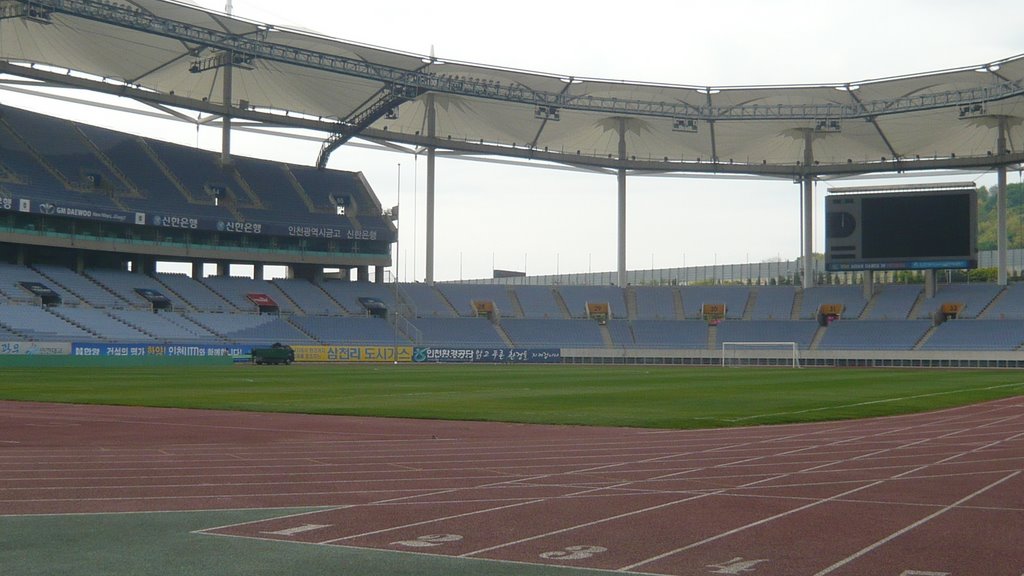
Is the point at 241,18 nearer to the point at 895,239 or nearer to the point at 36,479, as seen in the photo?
the point at 895,239

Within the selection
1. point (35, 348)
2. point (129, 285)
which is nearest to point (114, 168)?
point (129, 285)

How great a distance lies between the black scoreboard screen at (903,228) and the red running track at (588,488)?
60.3m

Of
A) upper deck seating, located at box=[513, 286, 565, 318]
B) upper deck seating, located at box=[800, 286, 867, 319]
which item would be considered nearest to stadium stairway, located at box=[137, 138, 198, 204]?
upper deck seating, located at box=[513, 286, 565, 318]

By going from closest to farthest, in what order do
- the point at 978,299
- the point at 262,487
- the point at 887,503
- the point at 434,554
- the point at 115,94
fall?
the point at 434,554, the point at 887,503, the point at 262,487, the point at 115,94, the point at 978,299

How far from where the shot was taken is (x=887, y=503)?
38.7 feet

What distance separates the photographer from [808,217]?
89.3m

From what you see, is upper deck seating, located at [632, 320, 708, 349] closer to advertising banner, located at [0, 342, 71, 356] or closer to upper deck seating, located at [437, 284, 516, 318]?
upper deck seating, located at [437, 284, 516, 318]

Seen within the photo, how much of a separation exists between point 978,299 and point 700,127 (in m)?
25.8

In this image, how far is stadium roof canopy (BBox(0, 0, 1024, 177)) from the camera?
6375 centimetres

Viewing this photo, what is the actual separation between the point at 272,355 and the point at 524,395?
33247mm

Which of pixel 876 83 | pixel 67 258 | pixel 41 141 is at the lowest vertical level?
pixel 67 258

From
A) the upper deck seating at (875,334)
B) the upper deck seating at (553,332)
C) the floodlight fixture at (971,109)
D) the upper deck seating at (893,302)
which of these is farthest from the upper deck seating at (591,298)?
the floodlight fixture at (971,109)

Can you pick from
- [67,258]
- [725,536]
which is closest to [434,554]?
[725,536]

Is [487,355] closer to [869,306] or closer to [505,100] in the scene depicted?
[505,100]
